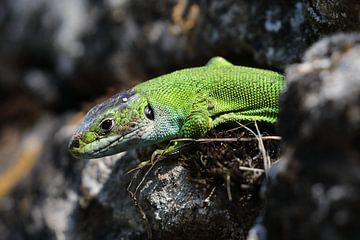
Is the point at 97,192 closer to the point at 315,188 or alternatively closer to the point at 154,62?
the point at 154,62

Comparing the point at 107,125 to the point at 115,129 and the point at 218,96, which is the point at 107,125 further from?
the point at 218,96

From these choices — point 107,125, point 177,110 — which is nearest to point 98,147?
point 107,125

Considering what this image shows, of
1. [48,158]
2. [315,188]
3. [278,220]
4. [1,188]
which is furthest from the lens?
[1,188]

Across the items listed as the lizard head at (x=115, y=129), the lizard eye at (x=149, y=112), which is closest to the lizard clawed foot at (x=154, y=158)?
the lizard head at (x=115, y=129)

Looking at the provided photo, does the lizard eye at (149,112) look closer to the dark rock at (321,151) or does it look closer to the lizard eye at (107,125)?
the lizard eye at (107,125)

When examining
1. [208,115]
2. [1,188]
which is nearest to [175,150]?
[208,115]

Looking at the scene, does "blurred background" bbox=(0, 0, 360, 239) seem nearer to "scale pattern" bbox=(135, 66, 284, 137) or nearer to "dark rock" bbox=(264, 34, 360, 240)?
"scale pattern" bbox=(135, 66, 284, 137)

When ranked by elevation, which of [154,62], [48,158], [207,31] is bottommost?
[48,158]

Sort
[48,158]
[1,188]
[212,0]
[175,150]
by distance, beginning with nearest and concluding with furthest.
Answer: [175,150] → [212,0] → [48,158] → [1,188]
